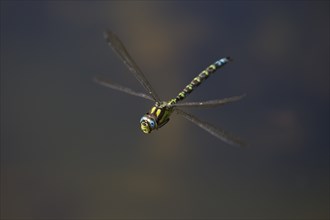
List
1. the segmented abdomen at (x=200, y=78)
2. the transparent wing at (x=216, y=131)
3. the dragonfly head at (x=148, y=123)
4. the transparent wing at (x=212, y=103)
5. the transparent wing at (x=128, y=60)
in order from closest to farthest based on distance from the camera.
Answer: the transparent wing at (x=216, y=131), the dragonfly head at (x=148, y=123), the transparent wing at (x=212, y=103), the transparent wing at (x=128, y=60), the segmented abdomen at (x=200, y=78)

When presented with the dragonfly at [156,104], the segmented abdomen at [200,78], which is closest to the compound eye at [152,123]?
the dragonfly at [156,104]

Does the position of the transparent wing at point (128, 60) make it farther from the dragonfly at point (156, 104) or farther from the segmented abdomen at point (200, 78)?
the segmented abdomen at point (200, 78)

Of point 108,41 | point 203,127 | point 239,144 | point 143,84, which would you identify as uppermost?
point 108,41

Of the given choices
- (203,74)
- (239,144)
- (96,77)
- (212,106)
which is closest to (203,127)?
(212,106)

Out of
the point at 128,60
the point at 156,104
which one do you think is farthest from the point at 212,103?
the point at 128,60

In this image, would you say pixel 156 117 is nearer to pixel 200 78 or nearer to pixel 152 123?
pixel 152 123

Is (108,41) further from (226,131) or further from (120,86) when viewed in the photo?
(226,131)

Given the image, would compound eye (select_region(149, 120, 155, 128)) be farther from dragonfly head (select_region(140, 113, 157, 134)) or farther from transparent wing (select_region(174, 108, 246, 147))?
transparent wing (select_region(174, 108, 246, 147))
